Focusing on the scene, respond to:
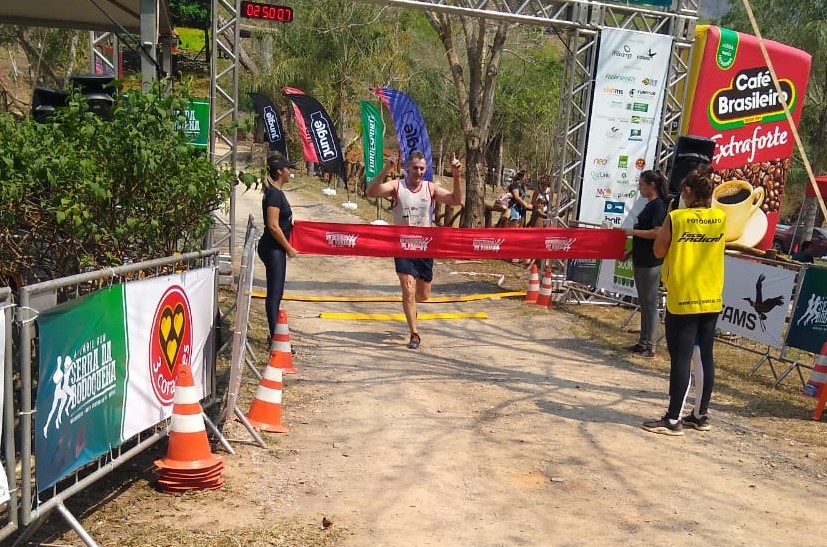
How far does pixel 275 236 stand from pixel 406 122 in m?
8.62

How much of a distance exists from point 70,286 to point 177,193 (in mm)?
1228

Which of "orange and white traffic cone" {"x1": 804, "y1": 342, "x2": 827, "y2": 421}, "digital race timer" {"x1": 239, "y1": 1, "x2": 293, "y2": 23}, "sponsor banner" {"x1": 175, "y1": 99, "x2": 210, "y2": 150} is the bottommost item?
"orange and white traffic cone" {"x1": 804, "y1": 342, "x2": 827, "y2": 421}

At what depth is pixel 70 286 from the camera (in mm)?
3986

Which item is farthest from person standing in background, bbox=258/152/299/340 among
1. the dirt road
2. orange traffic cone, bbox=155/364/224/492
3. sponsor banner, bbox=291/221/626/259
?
orange traffic cone, bbox=155/364/224/492

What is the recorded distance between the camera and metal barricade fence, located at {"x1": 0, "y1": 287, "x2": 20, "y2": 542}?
10.8 ft

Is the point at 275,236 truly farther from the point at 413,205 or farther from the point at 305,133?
the point at 305,133

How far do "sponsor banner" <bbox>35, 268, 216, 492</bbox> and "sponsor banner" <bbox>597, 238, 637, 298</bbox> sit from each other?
754 cm

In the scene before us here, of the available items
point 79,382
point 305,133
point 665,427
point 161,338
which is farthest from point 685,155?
point 305,133

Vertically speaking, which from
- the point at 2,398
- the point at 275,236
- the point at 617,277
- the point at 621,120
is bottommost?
the point at 617,277

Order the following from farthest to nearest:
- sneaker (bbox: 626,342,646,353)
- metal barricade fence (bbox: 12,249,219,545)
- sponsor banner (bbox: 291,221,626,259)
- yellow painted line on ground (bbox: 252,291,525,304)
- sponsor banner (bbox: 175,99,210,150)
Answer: sponsor banner (bbox: 175,99,210,150), yellow painted line on ground (bbox: 252,291,525,304), sneaker (bbox: 626,342,646,353), sponsor banner (bbox: 291,221,626,259), metal barricade fence (bbox: 12,249,219,545)

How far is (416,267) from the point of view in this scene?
29.8 ft

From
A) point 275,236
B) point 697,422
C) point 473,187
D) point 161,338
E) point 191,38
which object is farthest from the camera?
point 473,187

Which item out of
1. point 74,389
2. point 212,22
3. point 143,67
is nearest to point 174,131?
point 74,389

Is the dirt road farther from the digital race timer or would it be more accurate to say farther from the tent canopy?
the digital race timer
